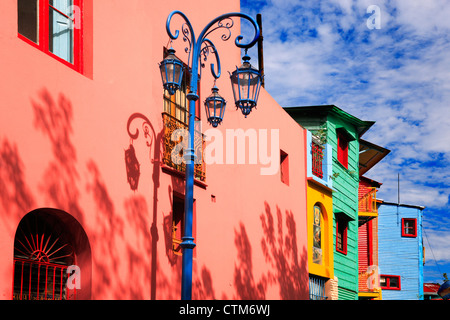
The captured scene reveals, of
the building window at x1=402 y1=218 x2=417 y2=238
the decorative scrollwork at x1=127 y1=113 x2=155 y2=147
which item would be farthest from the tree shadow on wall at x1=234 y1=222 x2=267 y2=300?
the building window at x1=402 y1=218 x2=417 y2=238

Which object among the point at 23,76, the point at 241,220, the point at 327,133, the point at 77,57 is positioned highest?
the point at 327,133

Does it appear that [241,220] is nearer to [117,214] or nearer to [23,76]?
[117,214]

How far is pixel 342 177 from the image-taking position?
2500 cm

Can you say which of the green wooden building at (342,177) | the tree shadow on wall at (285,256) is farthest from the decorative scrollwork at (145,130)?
the green wooden building at (342,177)

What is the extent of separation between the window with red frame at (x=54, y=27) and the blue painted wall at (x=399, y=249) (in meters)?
35.3

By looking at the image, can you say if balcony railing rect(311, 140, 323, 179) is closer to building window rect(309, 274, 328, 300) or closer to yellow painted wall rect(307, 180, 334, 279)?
yellow painted wall rect(307, 180, 334, 279)

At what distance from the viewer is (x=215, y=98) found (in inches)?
425

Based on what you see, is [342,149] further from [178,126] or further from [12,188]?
[12,188]

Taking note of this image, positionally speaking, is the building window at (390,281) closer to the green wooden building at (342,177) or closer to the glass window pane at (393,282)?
the glass window pane at (393,282)

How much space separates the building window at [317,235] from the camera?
70.9 feet

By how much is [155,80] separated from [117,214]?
3.07 metres

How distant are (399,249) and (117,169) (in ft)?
115

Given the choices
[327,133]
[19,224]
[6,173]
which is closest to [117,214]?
[19,224]

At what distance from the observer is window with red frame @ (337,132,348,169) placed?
25688 millimetres
